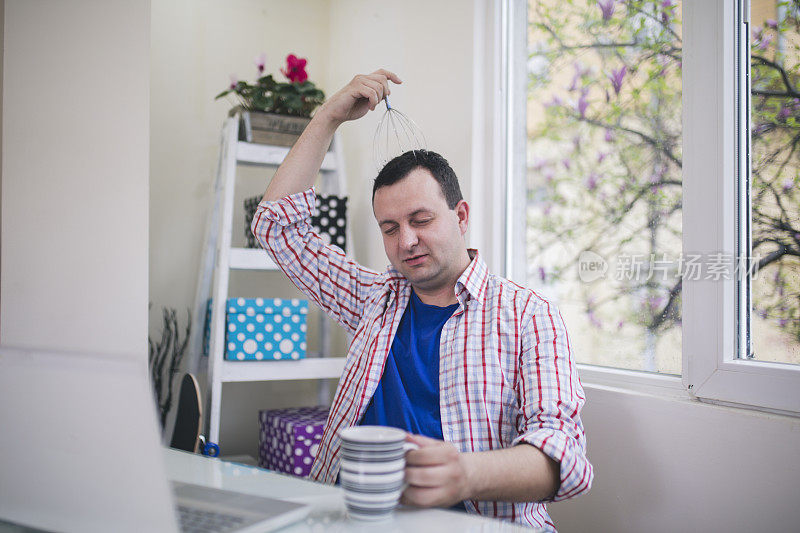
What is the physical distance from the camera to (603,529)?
152 centimetres

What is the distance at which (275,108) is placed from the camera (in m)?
2.22

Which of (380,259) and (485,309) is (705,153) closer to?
(485,309)

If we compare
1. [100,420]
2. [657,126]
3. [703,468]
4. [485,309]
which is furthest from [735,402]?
[100,420]

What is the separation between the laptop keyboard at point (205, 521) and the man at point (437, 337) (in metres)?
0.35

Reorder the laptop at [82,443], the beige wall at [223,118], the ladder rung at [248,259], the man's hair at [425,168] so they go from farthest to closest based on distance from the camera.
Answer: the beige wall at [223,118]
the ladder rung at [248,259]
the man's hair at [425,168]
the laptop at [82,443]

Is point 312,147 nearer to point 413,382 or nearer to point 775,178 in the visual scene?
point 413,382

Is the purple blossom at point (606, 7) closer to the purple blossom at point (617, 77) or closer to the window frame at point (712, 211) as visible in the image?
the purple blossom at point (617, 77)

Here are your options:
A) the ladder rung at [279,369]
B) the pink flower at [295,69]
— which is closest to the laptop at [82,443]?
the ladder rung at [279,369]

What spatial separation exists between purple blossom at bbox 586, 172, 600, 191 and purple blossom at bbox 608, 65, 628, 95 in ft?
0.76

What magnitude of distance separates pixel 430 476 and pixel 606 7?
150cm

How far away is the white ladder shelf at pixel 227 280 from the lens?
2002 mm

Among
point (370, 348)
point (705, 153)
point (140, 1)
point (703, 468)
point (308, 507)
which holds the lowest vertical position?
point (703, 468)

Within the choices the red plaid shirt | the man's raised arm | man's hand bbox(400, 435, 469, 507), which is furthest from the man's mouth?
man's hand bbox(400, 435, 469, 507)

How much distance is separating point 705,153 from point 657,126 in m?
0.21
